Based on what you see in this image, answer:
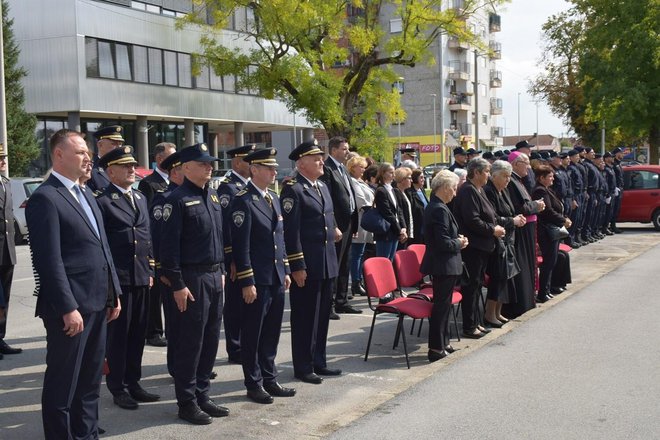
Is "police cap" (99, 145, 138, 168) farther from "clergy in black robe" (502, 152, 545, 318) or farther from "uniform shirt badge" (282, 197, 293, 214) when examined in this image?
"clergy in black robe" (502, 152, 545, 318)

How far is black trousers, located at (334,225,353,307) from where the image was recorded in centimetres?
991

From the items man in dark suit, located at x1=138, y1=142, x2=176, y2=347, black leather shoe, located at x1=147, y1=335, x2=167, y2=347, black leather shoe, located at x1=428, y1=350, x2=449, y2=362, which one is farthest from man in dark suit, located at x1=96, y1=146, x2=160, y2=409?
black leather shoe, located at x1=428, y1=350, x2=449, y2=362

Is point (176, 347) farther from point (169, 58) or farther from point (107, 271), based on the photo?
point (169, 58)

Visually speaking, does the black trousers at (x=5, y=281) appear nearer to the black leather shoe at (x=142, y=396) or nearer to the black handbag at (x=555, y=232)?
the black leather shoe at (x=142, y=396)

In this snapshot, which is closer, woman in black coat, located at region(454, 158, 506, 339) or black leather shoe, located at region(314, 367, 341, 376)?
black leather shoe, located at region(314, 367, 341, 376)

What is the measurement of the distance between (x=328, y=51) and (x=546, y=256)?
888 inches

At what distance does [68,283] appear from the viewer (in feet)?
15.1

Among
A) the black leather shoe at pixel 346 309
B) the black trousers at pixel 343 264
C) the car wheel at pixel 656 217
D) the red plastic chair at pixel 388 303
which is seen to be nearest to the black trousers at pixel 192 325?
the red plastic chair at pixel 388 303

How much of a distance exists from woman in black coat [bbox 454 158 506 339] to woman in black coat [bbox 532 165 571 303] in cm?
228

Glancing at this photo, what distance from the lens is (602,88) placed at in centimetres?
3262

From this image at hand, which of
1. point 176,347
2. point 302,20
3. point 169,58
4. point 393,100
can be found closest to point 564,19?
point 393,100

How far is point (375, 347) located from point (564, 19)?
35446mm

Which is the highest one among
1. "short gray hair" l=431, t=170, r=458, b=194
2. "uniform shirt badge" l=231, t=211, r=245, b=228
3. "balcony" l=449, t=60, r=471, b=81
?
"balcony" l=449, t=60, r=471, b=81

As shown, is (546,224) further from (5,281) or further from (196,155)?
(5,281)
